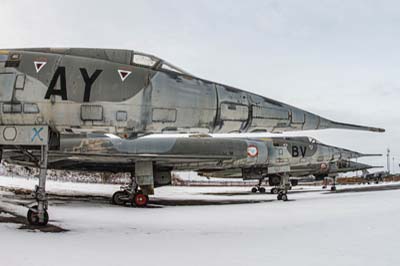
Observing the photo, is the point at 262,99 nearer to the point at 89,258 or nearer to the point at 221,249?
the point at 221,249

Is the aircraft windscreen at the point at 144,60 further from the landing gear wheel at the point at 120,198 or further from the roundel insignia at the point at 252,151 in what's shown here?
the roundel insignia at the point at 252,151

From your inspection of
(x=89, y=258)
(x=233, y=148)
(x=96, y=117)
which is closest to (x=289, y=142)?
(x=233, y=148)

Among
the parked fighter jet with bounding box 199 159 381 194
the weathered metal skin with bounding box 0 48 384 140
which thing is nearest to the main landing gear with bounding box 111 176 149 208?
the weathered metal skin with bounding box 0 48 384 140

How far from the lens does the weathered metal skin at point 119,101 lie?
6.46 meters

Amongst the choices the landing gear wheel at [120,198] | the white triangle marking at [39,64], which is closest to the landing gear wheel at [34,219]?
the white triangle marking at [39,64]

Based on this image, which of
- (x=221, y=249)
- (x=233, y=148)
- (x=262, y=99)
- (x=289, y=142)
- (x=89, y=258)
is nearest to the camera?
(x=89, y=258)

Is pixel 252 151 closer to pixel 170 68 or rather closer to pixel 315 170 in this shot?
pixel 315 170

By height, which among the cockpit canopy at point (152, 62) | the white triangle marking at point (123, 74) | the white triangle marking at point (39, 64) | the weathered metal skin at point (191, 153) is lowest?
the weathered metal skin at point (191, 153)

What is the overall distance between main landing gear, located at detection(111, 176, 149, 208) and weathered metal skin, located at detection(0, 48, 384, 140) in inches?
342

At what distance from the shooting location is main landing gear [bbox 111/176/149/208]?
1505cm

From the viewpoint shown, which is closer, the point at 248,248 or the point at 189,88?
the point at 248,248

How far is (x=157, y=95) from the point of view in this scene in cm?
652

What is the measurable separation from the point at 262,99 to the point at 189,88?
1.33m

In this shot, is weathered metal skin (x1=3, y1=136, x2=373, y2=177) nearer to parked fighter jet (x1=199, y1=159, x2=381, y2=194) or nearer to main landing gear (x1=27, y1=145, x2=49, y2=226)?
parked fighter jet (x1=199, y1=159, x2=381, y2=194)
